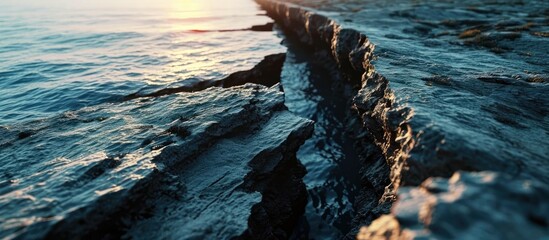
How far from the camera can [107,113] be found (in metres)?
11.6

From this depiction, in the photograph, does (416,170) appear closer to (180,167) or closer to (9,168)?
(180,167)

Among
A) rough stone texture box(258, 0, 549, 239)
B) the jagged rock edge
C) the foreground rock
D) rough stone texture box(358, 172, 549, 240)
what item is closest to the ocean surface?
the foreground rock

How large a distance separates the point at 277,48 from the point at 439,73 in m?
15.0

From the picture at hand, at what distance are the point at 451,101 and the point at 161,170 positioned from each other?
7516 mm

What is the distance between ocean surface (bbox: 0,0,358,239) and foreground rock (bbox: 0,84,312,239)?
52 mm

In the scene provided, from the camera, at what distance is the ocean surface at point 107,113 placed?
7168 mm

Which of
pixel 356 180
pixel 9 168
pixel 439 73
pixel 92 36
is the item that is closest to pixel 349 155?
pixel 356 180

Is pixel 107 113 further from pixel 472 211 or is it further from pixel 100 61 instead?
pixel 100 61

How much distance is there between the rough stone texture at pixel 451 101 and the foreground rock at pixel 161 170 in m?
2.84

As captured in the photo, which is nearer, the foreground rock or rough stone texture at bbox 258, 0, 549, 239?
rough stone texture at bbox 258, 0, 549, 239

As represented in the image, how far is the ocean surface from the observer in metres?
7.17

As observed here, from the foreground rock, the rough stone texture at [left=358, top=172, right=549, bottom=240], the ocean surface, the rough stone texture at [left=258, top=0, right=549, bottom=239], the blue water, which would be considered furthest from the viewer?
the blue water

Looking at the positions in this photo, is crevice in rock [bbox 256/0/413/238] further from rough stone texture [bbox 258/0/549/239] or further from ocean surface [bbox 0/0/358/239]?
ocean surface [bbox 0/0/358/239]

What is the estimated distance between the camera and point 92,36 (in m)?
31.1
